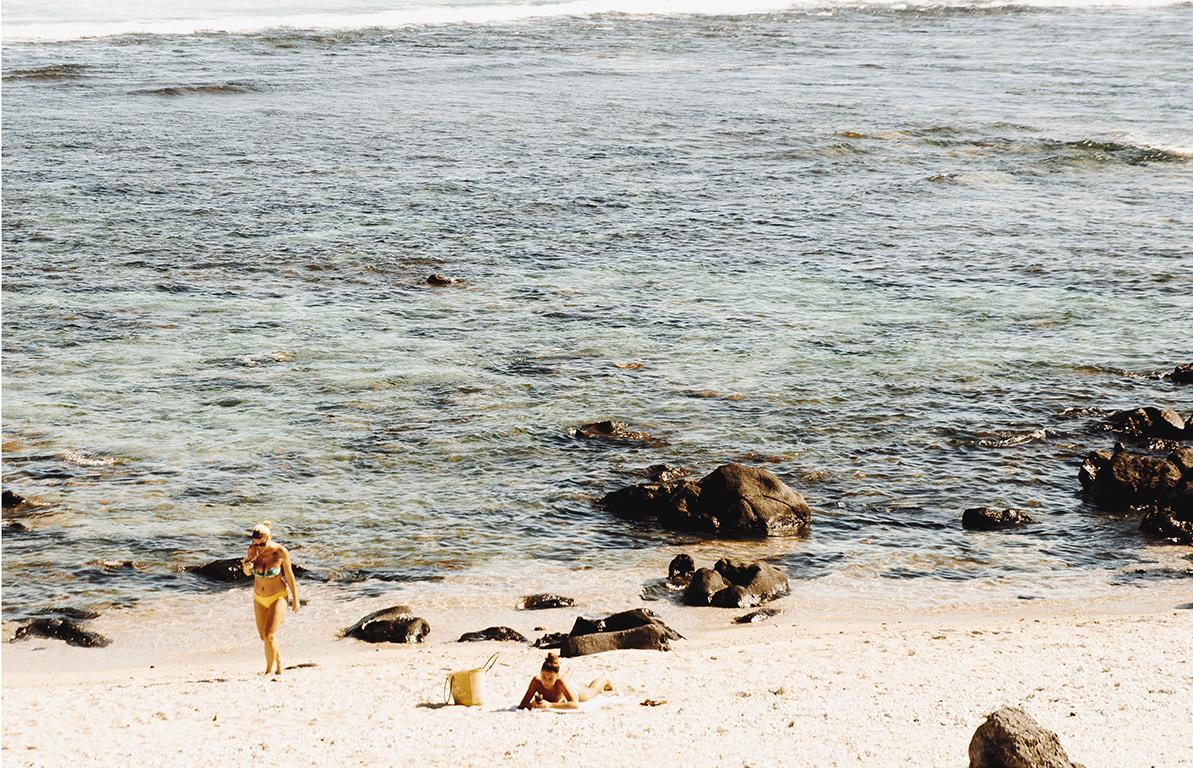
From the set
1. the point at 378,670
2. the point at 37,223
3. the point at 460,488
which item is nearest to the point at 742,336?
the point at 460,488

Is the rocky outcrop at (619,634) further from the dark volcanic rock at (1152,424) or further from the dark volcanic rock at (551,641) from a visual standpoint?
the dark volcanic rock at (1152,424)

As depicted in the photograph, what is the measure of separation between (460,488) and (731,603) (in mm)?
5517

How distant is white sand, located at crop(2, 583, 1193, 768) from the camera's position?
13.2 meters

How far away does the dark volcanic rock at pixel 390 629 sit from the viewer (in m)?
17.2

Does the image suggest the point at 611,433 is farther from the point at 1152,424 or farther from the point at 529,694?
the point at 529,694

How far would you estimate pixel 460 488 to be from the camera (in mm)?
22203

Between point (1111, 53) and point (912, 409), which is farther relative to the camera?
point (1111, 53)

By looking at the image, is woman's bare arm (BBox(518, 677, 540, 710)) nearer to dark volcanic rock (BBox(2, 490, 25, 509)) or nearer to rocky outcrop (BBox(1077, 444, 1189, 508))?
dark volcanic rock (BBox(2, 490, 25, 509))

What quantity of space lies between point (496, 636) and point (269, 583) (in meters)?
3.07

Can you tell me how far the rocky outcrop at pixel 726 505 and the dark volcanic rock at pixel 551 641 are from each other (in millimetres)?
3938

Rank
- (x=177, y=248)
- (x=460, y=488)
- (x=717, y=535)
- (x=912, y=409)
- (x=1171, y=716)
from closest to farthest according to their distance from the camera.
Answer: (x=1171, y=716) → (x=717, y=535) → (x=460, y=488) → (x=912, y=409) → (x=177, y=248)

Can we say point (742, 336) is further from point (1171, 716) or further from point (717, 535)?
point (1171, 716)

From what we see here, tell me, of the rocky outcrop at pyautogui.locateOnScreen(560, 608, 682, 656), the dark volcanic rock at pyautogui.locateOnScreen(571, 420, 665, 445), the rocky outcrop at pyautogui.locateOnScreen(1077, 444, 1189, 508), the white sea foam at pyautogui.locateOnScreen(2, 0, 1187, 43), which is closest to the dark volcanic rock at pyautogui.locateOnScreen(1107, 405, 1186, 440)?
the rocky outcrop at pyautogui.locateOnScreen(1077, 444, 1189, 508)

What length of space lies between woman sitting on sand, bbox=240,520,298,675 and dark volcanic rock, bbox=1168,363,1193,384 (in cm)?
1776
